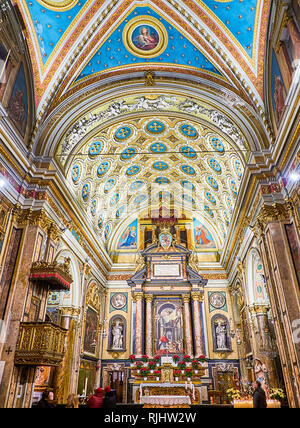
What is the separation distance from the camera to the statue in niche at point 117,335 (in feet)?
59.8

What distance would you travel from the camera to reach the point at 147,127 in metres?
14.8

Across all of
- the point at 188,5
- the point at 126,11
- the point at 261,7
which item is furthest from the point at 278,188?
the point at 126,11

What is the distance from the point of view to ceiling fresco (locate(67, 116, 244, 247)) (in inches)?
555

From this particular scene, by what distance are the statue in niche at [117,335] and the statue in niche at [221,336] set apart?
18.4 feet

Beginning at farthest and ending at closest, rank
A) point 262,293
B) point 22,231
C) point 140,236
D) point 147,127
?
1. point 140,236
2. point 147,127
3. point 262,293
4. point 22,231

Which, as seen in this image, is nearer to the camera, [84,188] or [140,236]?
[84,188]

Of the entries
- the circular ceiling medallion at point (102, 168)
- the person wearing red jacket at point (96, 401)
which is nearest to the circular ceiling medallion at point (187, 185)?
the circular ceiling medallion at point (102, 168)

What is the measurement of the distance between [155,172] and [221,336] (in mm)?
10246

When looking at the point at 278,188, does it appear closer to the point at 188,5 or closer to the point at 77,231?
the point at 188,5

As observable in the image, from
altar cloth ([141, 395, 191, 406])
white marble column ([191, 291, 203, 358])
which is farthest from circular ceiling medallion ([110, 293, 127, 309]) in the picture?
altar cloth ([141, 395, 191, 406])

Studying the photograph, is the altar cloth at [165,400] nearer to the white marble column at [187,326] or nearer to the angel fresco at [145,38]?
the white marble column at [187,326]

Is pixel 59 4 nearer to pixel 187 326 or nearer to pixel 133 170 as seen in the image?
pixel 133 170

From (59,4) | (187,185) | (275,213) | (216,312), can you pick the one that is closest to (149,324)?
(216,312)

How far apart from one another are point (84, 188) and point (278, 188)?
882 cm
